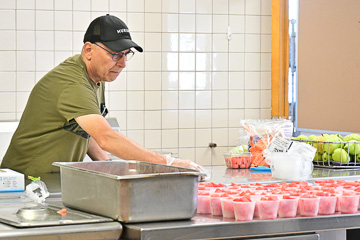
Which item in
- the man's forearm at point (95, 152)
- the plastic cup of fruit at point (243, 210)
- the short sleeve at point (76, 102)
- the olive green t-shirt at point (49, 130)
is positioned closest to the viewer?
the plastic cup of fruit at point (243, 210)

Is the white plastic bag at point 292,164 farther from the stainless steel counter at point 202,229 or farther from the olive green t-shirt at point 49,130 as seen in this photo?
the olive green t-shirt at point 49,130

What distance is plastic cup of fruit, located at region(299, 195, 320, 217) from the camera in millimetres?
2090

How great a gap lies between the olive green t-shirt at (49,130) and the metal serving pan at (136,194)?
0.88 metres

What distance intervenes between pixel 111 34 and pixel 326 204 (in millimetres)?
1376

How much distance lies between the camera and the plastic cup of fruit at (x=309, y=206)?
2090 millimetres

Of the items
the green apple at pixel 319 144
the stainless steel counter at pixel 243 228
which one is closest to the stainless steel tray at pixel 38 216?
the stainless steel counter at pixel 243 228

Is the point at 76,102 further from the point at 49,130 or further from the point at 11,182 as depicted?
the point at 11,182

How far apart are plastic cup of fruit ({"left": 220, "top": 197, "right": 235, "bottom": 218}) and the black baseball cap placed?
1.15m

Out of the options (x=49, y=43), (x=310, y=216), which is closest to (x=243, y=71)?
(x=49, y=43)

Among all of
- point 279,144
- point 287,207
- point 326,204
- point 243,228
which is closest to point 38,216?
point 243,228

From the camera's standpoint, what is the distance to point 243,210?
1975 millimetres

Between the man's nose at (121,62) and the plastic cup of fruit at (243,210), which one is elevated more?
the man's nose at (121,62)

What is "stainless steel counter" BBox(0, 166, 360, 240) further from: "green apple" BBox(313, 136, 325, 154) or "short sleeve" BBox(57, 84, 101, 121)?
"green apple" BBox(313, 136, 325, 154)

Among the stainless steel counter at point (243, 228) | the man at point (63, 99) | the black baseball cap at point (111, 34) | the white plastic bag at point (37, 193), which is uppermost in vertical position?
the black baseball cap at point (111, 34)
